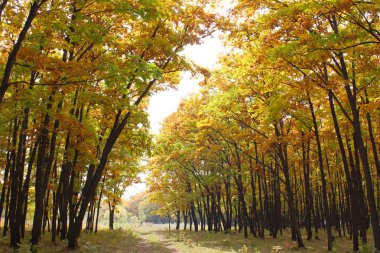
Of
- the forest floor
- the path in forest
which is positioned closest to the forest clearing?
Answer: the forest floor

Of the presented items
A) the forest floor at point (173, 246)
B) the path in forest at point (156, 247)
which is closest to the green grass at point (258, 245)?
the forest floor at point (173, 246)

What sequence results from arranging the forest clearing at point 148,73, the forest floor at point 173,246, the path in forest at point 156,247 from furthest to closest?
the path in forest at point 156,247
the forest floor at point 173,246
the forest clearing at point 148,73

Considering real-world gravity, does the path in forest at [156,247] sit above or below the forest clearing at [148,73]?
below

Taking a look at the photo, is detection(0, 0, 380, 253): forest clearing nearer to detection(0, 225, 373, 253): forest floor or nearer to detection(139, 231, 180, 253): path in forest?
detection(0, 225, 373, 253): forest floor

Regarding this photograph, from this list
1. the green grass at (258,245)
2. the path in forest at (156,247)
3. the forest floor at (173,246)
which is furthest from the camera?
the green grass at (258,245)

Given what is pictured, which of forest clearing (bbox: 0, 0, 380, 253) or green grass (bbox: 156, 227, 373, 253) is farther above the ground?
forest clearing (bbox: 0, 0, 380, 253)

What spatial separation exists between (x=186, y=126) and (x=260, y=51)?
58.3ft

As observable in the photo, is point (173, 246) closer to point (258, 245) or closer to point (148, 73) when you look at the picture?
point (258, 245)

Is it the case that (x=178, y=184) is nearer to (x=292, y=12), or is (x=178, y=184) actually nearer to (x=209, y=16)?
(x=209, y=16)

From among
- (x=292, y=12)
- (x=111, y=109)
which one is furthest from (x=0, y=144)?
(x=292, y=12)

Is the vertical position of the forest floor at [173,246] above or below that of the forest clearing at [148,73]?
below

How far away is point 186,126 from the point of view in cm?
2981

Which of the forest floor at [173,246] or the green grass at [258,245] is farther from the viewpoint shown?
the green grass at [258,245]

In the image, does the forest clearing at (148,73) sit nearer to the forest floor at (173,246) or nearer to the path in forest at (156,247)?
the forest floor at (173,246)
